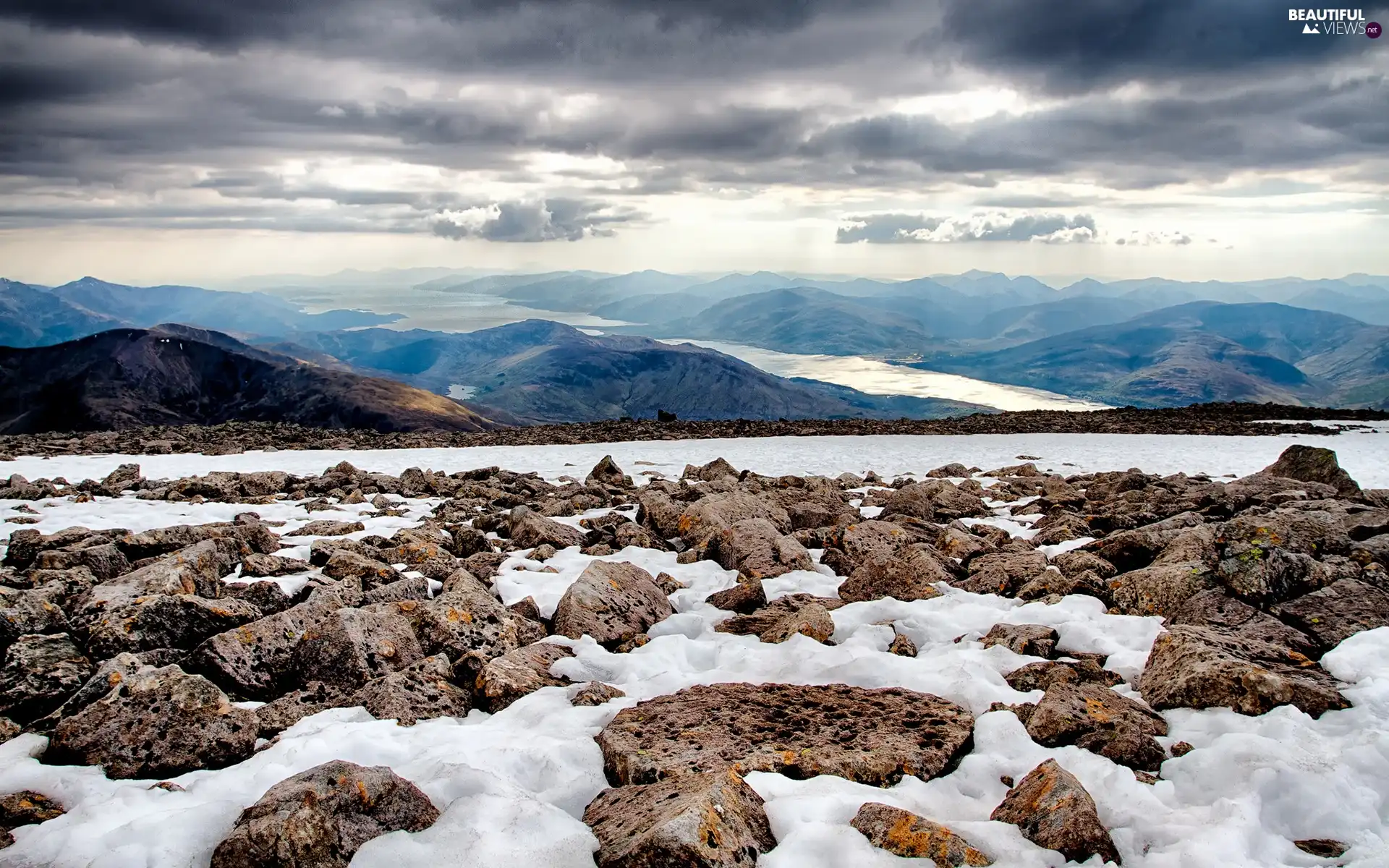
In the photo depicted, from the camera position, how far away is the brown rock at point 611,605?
990 centimetres

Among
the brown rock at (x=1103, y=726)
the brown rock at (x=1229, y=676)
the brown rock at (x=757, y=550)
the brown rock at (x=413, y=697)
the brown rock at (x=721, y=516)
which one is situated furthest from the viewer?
the brown rock at (x=721, y=516)

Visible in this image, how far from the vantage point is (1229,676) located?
23.2ft

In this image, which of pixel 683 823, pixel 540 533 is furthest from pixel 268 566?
pixel 683 823

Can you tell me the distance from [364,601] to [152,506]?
32.2 ft

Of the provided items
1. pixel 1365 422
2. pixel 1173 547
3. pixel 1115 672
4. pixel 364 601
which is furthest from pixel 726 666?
pixel 1365 422

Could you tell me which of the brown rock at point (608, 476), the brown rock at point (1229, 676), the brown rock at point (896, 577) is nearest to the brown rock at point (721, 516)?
the brown rock at point (896, 577)

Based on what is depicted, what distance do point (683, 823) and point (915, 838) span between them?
1625mm

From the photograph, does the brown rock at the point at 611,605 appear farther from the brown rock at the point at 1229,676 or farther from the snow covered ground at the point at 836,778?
the brown rock at the point at 1229,676

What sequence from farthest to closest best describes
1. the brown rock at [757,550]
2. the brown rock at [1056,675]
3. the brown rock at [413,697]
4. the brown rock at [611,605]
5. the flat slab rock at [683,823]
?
1. the brown rock at [757,550]
2. the brown rock at [611,605]
3. the brown rock at [1056,675]
4. the brown rock at [413,697]
5. the flat slab rock at [683,823]

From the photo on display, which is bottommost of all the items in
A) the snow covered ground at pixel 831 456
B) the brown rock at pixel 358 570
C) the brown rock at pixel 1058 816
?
the snow covered ground at pixel 831 456

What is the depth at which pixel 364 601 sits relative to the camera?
10.3 m

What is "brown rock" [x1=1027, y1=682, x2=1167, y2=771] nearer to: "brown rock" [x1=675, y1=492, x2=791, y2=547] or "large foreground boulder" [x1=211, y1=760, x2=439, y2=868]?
"large foreground boulder" [x1=211, y1=760, x2=439, y2=868]

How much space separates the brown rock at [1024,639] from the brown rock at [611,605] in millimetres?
4164

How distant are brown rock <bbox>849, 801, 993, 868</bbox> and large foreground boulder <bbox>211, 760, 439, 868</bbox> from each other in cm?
325
